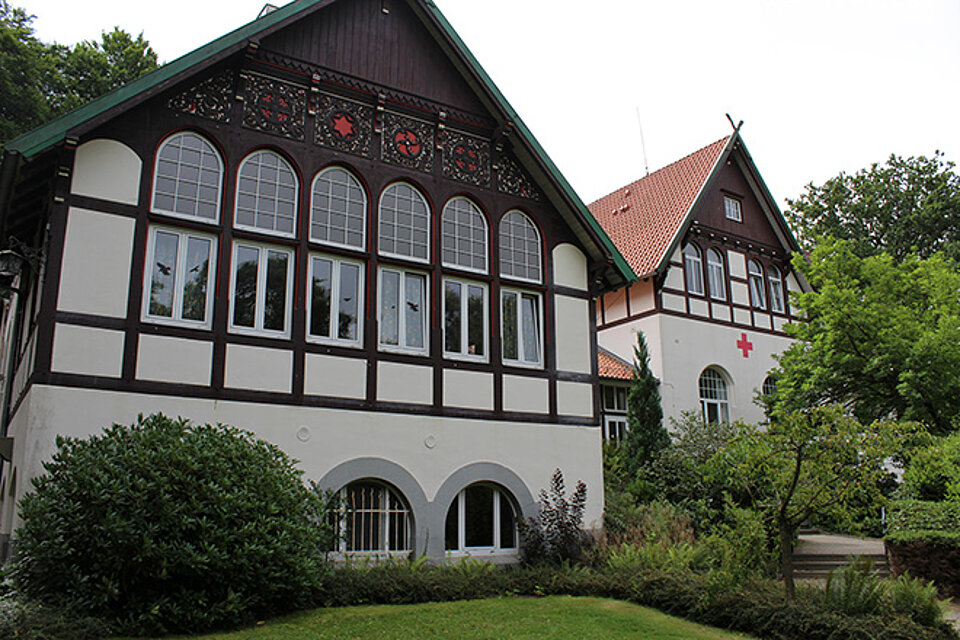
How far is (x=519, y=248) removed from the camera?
51.9 feet

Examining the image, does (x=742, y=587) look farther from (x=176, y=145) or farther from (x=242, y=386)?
(x=176, y=145)

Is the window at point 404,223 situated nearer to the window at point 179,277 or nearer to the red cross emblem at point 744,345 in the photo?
the window at point 179,277

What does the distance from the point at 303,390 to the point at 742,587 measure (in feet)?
24.4

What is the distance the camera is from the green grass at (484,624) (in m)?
9.10

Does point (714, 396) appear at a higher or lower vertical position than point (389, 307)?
lower

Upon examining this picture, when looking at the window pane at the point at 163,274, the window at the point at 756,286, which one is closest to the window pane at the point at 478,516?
the window pane at the point at 163,274

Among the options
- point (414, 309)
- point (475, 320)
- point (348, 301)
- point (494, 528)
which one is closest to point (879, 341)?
point (475, 320)

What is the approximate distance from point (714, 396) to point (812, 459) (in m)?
15.6

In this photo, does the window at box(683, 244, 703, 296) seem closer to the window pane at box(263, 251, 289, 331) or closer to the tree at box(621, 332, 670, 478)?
the tree at box(621, 332, 670, 478)

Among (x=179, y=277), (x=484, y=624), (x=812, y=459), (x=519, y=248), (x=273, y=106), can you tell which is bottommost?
(x=484, y=624)

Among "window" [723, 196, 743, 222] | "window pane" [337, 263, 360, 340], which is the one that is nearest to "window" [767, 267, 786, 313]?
"window" [723, 196, 743, 222]

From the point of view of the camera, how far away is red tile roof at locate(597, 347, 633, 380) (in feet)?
75.8

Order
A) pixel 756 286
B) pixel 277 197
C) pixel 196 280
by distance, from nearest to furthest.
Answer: pixel 196 280 < pixel 277 197 < pixel 756 286

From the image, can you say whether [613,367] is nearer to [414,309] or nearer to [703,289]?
[703,289]
